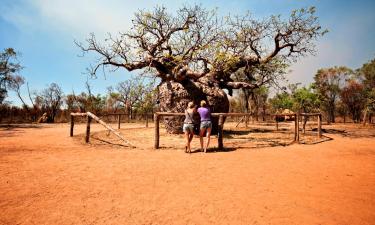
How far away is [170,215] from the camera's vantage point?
134 inches

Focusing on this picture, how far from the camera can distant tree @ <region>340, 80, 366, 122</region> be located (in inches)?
1527

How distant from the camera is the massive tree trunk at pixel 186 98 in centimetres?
1340

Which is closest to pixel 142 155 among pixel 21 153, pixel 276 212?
pixel 21 153

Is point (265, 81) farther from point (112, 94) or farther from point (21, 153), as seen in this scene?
point (112, 94)

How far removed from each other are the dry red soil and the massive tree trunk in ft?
20.4

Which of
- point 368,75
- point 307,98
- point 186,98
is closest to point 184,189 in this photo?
point 186,98

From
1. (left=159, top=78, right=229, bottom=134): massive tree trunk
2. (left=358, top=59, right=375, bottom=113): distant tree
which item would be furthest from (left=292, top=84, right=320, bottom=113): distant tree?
(left=159, top=78, right=229, bottom=134): massive tree trunk

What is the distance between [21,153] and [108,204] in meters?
5.50

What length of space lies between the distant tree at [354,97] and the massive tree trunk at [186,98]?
113 feet

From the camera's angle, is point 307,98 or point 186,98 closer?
point 186,98

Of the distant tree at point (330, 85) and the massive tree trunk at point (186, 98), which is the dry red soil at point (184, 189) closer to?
the massive tree trunk at point (186, 98)

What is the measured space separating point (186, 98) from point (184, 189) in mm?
9188

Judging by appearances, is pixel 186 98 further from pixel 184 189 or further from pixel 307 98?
pixel 307 98

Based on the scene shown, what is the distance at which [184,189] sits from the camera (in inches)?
176
